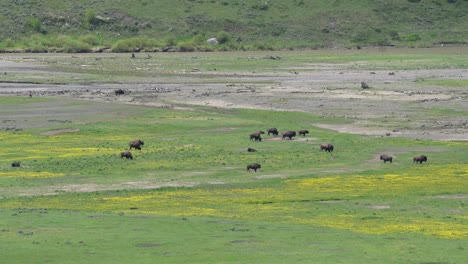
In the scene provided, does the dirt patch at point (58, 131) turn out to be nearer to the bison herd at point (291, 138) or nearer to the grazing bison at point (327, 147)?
the bison herd at point (291, 138)

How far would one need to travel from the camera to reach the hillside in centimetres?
14012

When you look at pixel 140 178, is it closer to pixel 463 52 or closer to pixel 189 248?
pixel 189 248

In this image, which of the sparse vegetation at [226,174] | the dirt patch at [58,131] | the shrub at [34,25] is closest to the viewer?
the sparse vegetation at [226,174]

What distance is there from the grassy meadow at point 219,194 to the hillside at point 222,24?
75.5m

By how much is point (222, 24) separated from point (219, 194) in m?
108

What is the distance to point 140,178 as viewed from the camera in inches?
1724

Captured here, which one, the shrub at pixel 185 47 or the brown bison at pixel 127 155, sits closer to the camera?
the brown bison at pixel 127 155

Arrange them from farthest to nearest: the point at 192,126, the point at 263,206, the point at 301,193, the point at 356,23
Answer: the point at 356,23 → the point at 192,126 → the point at 301,193 → the point at 263,206

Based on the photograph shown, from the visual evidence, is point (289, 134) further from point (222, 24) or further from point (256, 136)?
point (222, 24)

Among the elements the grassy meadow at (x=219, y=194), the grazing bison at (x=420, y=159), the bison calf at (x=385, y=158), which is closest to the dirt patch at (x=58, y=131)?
the grassy meadow at (x=219, y=194)

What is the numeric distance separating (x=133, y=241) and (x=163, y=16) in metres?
120

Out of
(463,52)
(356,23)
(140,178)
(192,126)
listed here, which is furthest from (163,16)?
(140,178)

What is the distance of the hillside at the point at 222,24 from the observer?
140125 millimetres

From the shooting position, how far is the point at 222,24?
480ft
